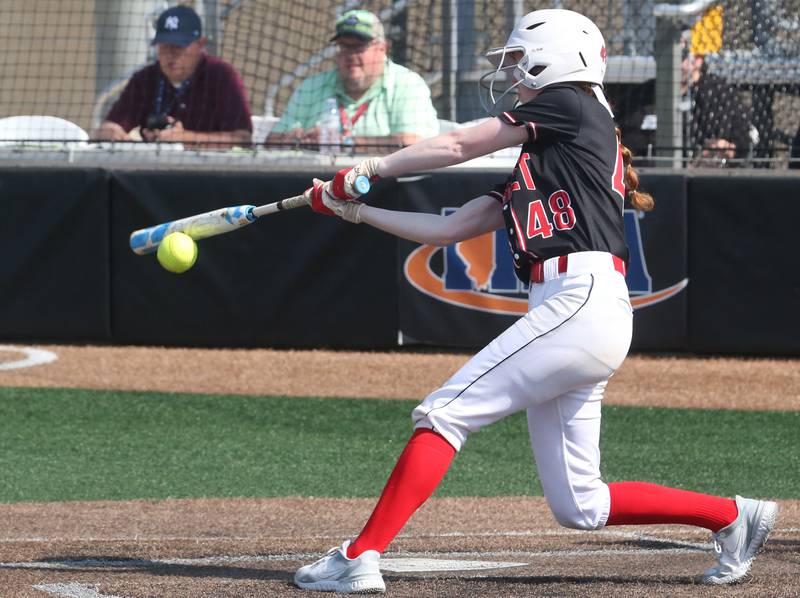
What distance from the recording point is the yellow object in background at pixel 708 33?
360 inches

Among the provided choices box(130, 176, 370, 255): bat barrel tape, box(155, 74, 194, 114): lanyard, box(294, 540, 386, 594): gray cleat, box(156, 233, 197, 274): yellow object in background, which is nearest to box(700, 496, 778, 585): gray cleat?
box(294, 540, 386, 594): gray cleat

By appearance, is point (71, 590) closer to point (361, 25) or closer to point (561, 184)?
point (561, 184)

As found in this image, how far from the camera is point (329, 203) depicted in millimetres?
4027

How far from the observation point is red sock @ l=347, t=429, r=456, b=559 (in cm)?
358

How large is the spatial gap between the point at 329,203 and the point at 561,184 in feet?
2.57

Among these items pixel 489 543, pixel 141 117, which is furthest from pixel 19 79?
pixel 489 543

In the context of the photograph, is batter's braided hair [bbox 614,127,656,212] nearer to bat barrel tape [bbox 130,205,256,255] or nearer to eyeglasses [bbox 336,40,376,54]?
bat barrel tape [bbox 130,205,256,255]

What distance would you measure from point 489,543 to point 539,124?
179 centimetres

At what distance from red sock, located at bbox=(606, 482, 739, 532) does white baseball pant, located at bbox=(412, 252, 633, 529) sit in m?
0.09

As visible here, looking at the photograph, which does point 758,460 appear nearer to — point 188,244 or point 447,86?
point 188,244

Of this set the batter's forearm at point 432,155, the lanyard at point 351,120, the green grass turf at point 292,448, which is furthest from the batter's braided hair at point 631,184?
the lanyard at point 351,120

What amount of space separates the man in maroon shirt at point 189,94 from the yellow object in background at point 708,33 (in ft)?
10.5

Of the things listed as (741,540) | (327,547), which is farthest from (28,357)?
(741,540)

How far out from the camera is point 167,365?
8508mm
